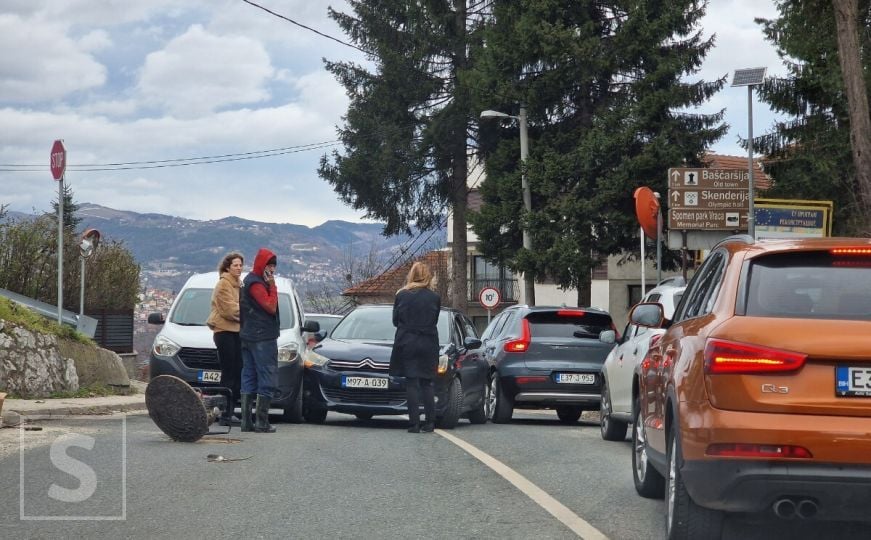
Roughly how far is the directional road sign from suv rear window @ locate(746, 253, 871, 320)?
21146mm

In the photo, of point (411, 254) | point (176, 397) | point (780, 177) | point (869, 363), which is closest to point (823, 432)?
point (869, 363)

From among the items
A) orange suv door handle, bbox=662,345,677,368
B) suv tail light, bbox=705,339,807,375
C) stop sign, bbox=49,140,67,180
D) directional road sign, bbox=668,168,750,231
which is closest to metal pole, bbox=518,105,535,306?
directional road sign, bbox=668,168,750,231

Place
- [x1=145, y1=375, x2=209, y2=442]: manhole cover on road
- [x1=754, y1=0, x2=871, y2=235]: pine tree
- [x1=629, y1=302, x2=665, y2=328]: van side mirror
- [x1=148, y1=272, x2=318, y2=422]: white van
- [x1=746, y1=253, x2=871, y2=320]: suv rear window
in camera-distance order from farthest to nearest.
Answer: [x1=754, y1=0, x2=871, y2=235]: pine tree < [x1=148, y1=272, x2=318, y2=422]: white van < [x1=145, y1=375, x2=209, y2=442]: manhole cover on road < [x1=629, y1=302, x2=665, y2=328]: van side mirror < [x1=746, y1=253, x2=871, y2=320]: suv rear window

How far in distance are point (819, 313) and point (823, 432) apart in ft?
2.00

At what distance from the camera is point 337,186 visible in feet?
139

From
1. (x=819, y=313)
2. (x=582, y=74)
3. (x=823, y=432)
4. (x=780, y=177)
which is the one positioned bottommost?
(x=823, y=432)

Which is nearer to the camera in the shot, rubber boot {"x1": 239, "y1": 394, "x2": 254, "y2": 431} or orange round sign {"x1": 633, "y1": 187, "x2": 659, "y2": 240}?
rubber boot {"x1": 239, "y1": 394, "x2": 254, "y2": 431}

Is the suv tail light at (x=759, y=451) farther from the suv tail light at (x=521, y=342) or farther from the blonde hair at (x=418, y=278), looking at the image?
the suv tail light at (x=521, y=342)

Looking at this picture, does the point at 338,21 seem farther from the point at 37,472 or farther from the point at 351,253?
the point at 351,253

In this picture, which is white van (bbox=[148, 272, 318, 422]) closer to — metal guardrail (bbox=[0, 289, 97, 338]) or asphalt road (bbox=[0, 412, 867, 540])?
asphalt road (bbox=[0, 412, 867, 540])

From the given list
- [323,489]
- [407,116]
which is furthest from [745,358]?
[407,116]
